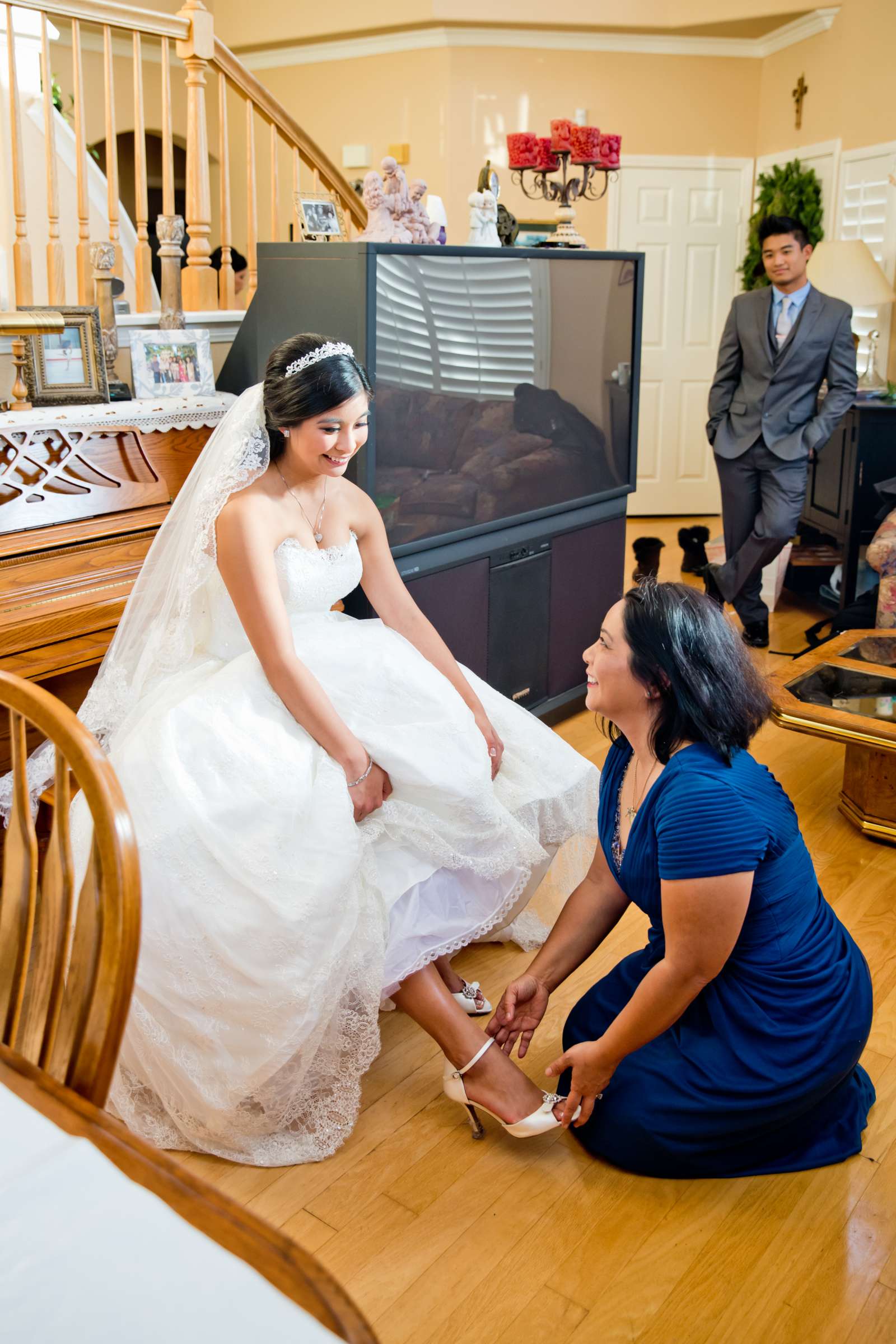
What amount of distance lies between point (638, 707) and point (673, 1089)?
1.97 ft

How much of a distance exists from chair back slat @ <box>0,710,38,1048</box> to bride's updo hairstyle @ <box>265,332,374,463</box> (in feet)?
3.74

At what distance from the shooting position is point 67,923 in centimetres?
106

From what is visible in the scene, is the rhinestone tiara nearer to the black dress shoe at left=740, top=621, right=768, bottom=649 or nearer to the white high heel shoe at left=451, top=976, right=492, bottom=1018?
the white high heel shoe at left=451, top=976, right=492, bottom=1018

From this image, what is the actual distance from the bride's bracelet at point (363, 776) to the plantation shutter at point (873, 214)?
455 cm

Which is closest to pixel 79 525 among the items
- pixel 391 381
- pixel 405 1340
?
pixel 391 381

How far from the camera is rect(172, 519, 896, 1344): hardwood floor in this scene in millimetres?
1609

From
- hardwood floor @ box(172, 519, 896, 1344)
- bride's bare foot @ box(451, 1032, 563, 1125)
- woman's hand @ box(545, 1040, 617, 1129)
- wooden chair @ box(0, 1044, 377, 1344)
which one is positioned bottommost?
hardwood floor @ box(172, 519, 896, 1344)

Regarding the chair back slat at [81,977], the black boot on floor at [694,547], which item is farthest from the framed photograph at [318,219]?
the black boot on floor at [694,547]

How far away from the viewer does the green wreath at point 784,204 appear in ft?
20.7

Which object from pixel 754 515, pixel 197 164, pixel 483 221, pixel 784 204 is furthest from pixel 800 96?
pixel 197 164

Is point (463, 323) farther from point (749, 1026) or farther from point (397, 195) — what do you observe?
point (749, 1026)

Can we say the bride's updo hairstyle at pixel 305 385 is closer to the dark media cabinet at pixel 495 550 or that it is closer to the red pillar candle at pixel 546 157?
the dark media cabinet at pixel 495 550

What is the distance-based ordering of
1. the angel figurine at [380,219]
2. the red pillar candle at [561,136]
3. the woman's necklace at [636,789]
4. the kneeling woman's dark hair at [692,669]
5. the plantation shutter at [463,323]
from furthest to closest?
the red pillar candle at [561,136] < the angel figurine at [380,219] < the plantation shutter at [463,323] < the woman's necklace at [636,789] < the kneeling woman's dark hair at [692,669]

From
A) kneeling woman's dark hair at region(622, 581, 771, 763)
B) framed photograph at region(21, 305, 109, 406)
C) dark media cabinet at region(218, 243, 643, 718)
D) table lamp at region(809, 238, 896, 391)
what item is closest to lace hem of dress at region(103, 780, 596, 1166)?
kneeling woman's dark hair at region(622, 581, 771, 763)
